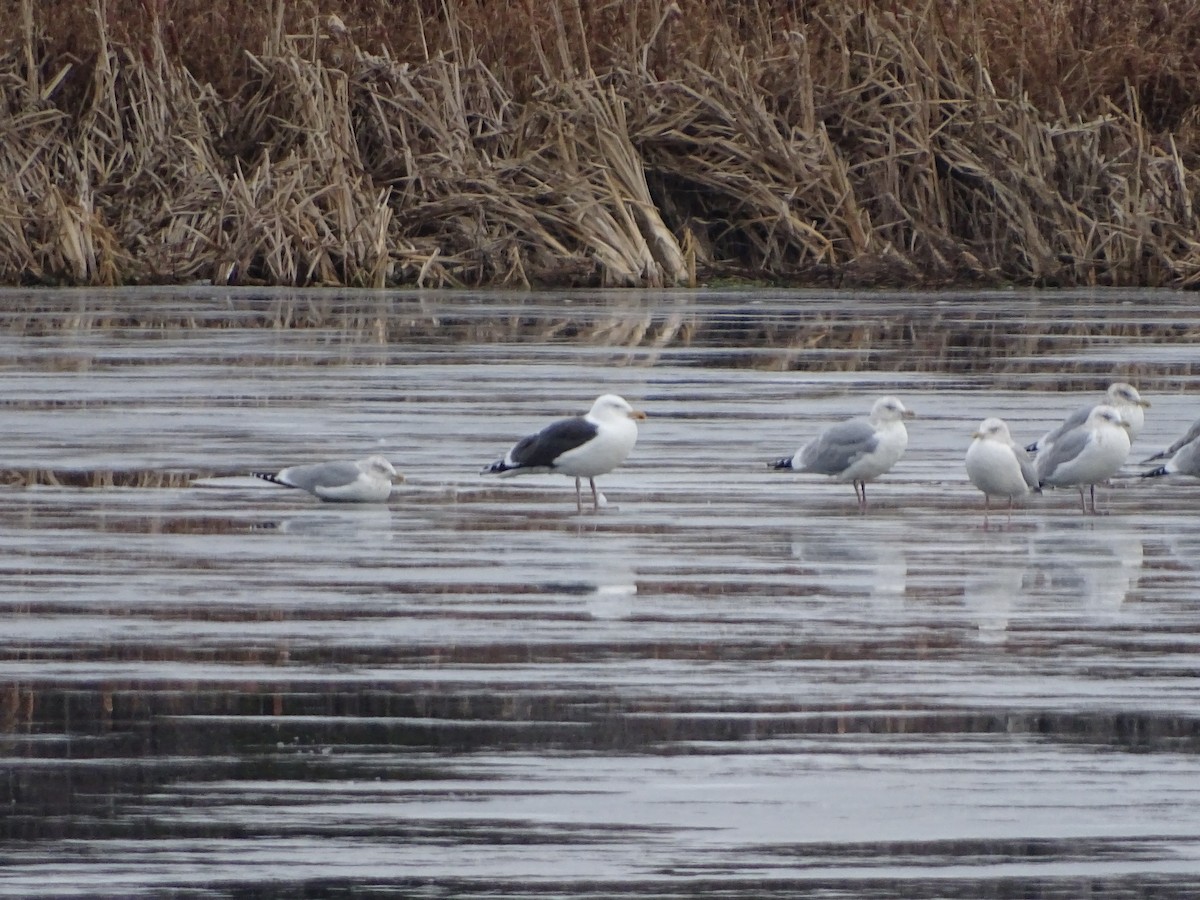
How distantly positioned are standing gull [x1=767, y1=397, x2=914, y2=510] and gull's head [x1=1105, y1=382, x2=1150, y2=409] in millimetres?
1429

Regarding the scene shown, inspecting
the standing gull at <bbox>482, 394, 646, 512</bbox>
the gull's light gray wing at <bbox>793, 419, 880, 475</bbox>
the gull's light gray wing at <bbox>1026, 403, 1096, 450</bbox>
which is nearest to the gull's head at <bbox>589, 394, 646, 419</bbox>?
the standing gull at <bbox>482, 394, 646, 512</bbox>

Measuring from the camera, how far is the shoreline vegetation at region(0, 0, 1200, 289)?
25.3 m

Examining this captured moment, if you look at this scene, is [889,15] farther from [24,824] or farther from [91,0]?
[24,824]

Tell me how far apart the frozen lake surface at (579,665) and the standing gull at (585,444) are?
0.20 metres

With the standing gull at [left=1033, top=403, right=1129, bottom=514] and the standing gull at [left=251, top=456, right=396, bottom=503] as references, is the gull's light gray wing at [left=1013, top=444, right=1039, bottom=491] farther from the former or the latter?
the standing gull at [left=251, top=456, right=396, bottom=503]

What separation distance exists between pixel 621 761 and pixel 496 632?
1.73m

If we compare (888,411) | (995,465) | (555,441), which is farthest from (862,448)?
(555,441)

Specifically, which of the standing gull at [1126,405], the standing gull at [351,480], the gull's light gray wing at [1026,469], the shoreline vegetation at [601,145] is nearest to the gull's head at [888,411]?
the gull's light gray wing at [1026,469]

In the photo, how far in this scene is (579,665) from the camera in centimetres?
686

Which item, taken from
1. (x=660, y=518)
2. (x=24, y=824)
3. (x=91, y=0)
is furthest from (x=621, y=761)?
(x=91, y=0)

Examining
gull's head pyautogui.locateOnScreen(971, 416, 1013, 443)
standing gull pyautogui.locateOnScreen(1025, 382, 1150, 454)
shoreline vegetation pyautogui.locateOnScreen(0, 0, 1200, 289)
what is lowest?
gull's head pyautogui.locateOnScreen(971, 416, 1013, 443)

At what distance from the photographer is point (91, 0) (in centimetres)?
2808

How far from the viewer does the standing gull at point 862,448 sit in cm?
1057

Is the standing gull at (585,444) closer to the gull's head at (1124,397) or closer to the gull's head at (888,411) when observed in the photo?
the gull's head at (888,411)
